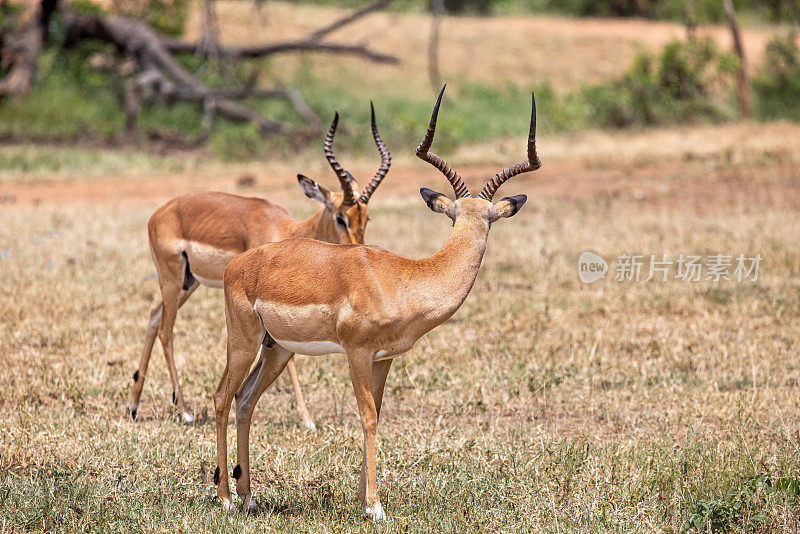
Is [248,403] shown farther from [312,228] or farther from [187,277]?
[312,228]

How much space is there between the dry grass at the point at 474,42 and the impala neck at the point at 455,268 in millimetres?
23921

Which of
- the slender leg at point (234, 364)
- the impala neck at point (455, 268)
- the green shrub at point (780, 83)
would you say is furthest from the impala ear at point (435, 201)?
the green shrub at point (780, 83)

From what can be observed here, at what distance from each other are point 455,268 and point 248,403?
1250 mm

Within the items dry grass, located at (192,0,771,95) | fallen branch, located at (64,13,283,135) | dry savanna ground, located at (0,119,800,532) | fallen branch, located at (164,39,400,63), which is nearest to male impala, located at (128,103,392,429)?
dry savanna ground, located at (0,119,800,532)

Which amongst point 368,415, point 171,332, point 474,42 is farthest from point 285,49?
point 368,415

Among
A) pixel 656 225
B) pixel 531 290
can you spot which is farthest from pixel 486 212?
pixel 656 225

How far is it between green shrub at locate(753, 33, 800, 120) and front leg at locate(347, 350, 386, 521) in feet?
71.4

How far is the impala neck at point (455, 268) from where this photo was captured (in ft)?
15.3

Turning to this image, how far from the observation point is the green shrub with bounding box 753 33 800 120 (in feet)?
79.0

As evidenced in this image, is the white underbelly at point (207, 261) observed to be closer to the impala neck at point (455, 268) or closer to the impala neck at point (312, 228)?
the impala neck at point (312, 228)

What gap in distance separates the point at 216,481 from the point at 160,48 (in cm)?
1829

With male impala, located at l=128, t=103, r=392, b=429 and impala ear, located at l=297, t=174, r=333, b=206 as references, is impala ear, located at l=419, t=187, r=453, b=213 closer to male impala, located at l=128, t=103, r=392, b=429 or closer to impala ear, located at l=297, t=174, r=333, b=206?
male impala, located at l=128, t=103, r=392, b=429

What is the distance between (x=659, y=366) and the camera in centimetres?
747

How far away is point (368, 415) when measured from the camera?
15.2 feet
